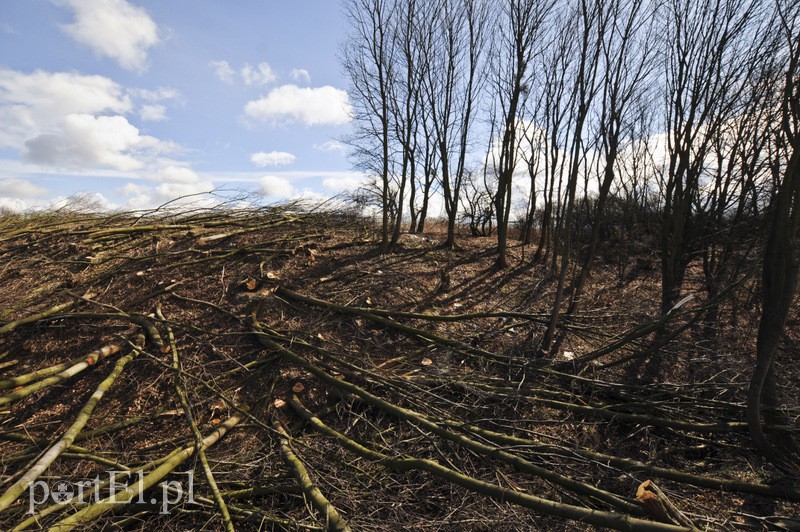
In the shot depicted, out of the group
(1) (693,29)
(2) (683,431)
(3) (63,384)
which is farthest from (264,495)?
(1) (693,29)

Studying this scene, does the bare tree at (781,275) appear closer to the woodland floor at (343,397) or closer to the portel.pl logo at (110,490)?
the woodland floor at (343,397)

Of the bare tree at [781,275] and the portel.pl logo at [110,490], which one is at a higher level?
the bare tree at [781,275]

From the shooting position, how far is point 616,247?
46.8 feet

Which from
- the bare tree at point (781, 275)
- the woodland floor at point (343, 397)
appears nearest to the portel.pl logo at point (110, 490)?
the woodland floor at point (343, 397)

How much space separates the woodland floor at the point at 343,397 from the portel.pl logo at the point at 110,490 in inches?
2.9

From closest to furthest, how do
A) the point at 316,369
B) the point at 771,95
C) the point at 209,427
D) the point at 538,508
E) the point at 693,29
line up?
the point at 538,508 < the point at 209,427 < the point at 316,369 < the point at 771,95 < the point at 693,29

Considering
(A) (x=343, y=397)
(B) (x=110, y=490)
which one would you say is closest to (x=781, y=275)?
(A) (x=343, y=397)

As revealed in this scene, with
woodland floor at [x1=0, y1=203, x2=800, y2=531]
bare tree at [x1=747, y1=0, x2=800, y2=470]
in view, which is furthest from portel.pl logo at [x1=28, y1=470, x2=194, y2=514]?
bare tree at [x1=747, y1=0, x2=800, y2=470]

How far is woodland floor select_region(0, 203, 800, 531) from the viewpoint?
2869 mm

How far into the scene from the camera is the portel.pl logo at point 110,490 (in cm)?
280

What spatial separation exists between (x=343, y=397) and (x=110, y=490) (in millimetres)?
1971

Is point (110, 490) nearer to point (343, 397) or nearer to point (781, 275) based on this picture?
point (343, 397)

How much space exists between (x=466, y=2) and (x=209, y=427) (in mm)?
10211

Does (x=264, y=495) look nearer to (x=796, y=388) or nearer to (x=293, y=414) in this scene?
(x=293, y=414)
